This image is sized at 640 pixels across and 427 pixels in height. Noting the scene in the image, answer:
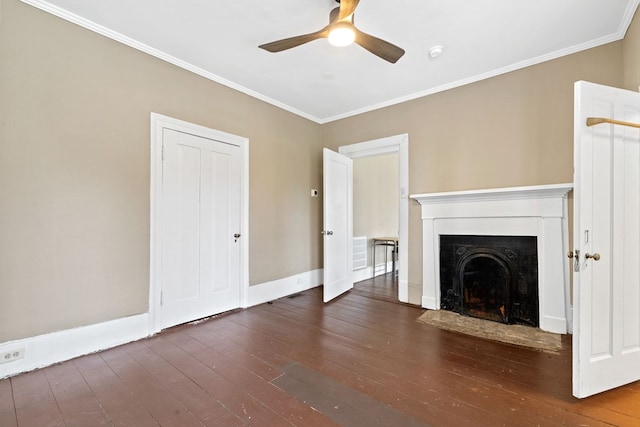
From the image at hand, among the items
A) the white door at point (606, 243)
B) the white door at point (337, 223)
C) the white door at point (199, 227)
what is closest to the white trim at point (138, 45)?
the white door at point (199, 227)

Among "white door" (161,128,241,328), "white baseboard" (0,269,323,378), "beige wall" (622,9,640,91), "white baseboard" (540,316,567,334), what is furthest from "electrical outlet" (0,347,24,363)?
"beige wall" (622,9,640,91)

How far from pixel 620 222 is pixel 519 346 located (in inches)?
52.5

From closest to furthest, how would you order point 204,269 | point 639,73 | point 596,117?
→ point 596,117, point 639,73, point 204,269

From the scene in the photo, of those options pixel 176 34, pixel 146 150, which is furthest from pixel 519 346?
pixel 176 34

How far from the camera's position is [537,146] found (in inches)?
116

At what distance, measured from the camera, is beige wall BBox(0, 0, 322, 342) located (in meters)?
2.06

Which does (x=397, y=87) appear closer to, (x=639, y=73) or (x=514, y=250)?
A: (x=639, y=73)

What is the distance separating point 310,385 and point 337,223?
245 centimetres

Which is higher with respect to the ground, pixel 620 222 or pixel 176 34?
pixel 176 34

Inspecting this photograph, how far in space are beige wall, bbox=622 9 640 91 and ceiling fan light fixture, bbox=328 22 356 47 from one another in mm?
2312

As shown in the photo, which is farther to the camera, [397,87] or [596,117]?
[397,87]

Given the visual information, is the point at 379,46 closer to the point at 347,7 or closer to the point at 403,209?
the point at 347,7

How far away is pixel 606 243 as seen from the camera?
6.11ft

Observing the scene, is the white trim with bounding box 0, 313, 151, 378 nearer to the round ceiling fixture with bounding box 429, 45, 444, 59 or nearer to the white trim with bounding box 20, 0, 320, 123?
the white trim with bounding box 20, 0, 320, 123
